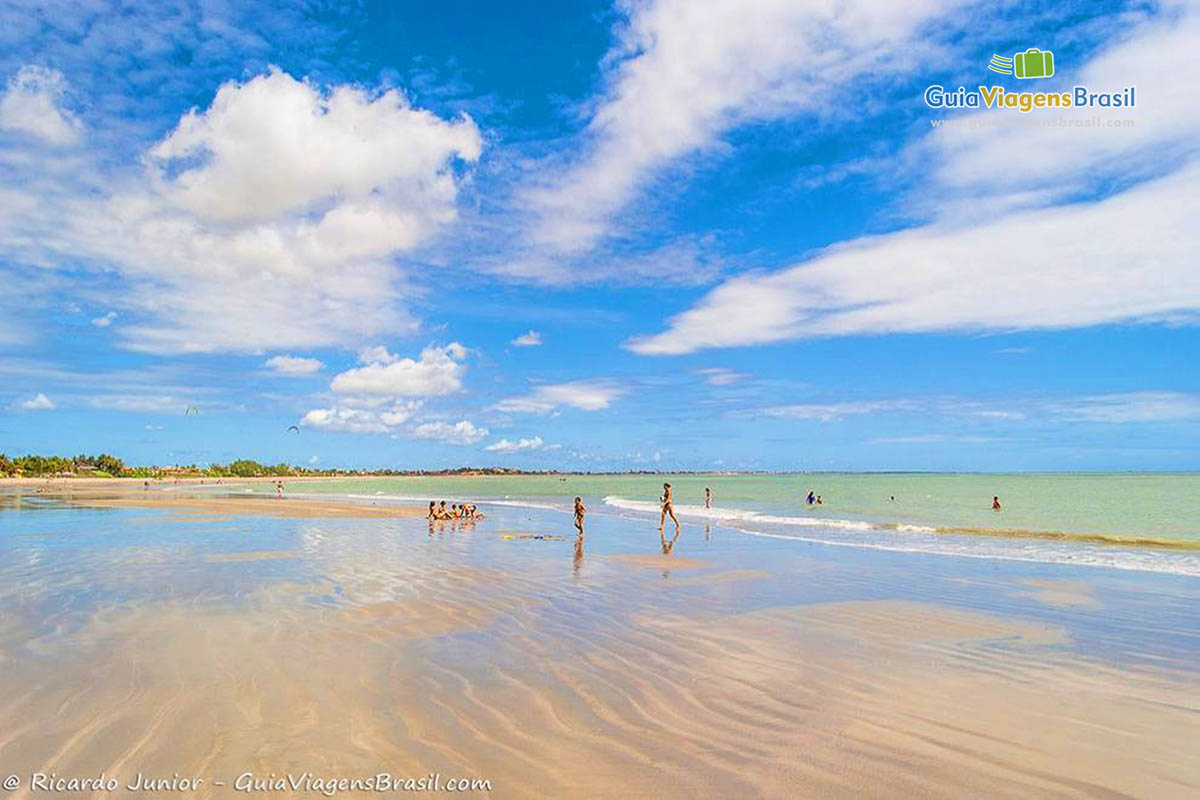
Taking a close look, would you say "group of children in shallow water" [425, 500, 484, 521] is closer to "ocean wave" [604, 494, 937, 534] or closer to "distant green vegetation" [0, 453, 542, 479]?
"ocean wave" [604, 494, 937, 534]

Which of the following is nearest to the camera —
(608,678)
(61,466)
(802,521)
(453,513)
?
(608,678)

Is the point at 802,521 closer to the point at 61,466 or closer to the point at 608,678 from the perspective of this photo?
the point at 608,678

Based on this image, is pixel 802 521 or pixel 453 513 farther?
pixel 802 521

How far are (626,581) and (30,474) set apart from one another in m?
134

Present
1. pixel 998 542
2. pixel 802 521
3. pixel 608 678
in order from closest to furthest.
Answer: pixel 608 678, pixel 998 542, pixel 802 521

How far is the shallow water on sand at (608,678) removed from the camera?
20.1ft

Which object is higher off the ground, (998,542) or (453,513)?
(453,513)

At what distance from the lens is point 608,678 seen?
8766 millimetres

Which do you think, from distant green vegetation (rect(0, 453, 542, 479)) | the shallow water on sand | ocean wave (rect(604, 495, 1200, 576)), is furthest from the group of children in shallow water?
distant green vegetation (rect(0, 453, 542, 479))

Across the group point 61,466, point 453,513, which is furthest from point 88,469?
point 453,513

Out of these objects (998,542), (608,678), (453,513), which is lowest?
(998,542)

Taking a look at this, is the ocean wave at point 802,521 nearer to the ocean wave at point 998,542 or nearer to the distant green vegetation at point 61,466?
the ocean wave at point 998,542

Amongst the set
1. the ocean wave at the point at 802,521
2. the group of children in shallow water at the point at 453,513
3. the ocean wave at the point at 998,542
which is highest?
the group of children in shallow water at the point at 453,513

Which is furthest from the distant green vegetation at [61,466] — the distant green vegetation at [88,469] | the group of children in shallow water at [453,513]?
the group of children in shallow water at [453,513]
